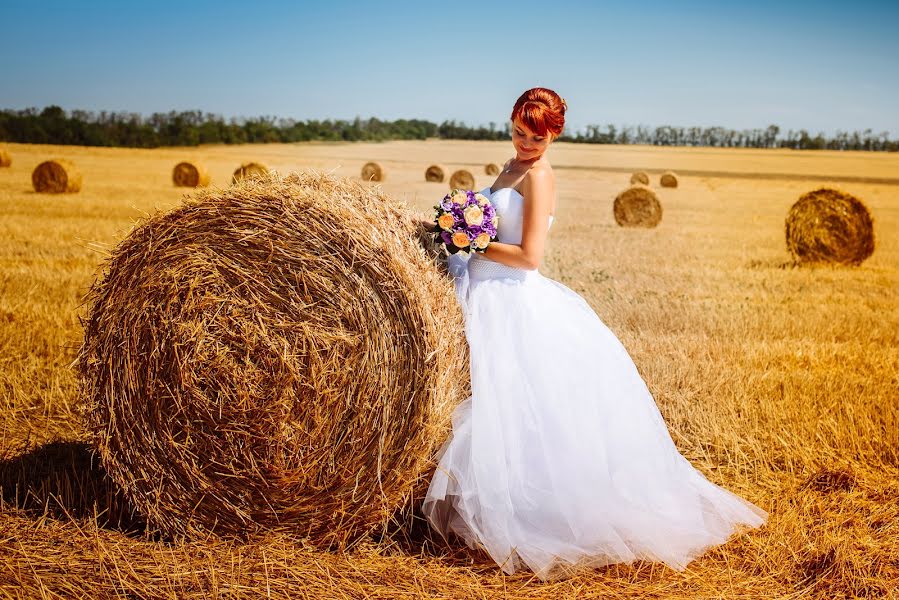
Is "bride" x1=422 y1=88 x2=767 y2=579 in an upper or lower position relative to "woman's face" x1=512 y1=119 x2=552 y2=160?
lower

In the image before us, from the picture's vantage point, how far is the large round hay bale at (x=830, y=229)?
42.4 feet

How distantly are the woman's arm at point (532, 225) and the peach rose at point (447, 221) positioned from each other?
264 mm

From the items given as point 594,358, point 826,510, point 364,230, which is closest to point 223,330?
point 364,230

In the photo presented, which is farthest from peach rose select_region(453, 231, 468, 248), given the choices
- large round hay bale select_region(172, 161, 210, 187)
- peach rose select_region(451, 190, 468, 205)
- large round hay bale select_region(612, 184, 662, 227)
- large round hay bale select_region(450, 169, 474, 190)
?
large round hay bale select_region(172, 161, 210, 187)

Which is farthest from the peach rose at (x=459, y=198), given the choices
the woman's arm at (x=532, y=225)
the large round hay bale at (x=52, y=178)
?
the large round hay bale at (x=52, y=178)

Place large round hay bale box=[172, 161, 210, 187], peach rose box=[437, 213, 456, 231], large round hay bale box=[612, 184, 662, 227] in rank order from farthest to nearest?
large round hay bale box=[172, 161, 210, 187]
large round hay bale box=[612, 184, 662, 227]
peach rose box=[437, 213, 456, 231]

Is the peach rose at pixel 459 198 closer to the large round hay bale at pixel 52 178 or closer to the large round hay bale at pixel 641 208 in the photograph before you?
the large round hay bale at pixel 641 208

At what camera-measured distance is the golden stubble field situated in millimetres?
3506

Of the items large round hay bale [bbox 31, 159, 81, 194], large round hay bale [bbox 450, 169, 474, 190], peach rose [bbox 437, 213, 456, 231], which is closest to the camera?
peach rose [bbox 437, 213, 456, 231]

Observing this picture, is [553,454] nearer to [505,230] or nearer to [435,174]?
[505,230]

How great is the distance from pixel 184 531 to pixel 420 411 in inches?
51.3

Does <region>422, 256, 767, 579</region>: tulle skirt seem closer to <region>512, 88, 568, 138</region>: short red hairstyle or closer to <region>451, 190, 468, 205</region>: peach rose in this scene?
<region>451, 190, 468, 205</region>: peach rose

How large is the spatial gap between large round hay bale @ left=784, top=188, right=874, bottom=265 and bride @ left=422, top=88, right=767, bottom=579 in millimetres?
10310

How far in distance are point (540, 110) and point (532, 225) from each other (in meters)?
0.57
